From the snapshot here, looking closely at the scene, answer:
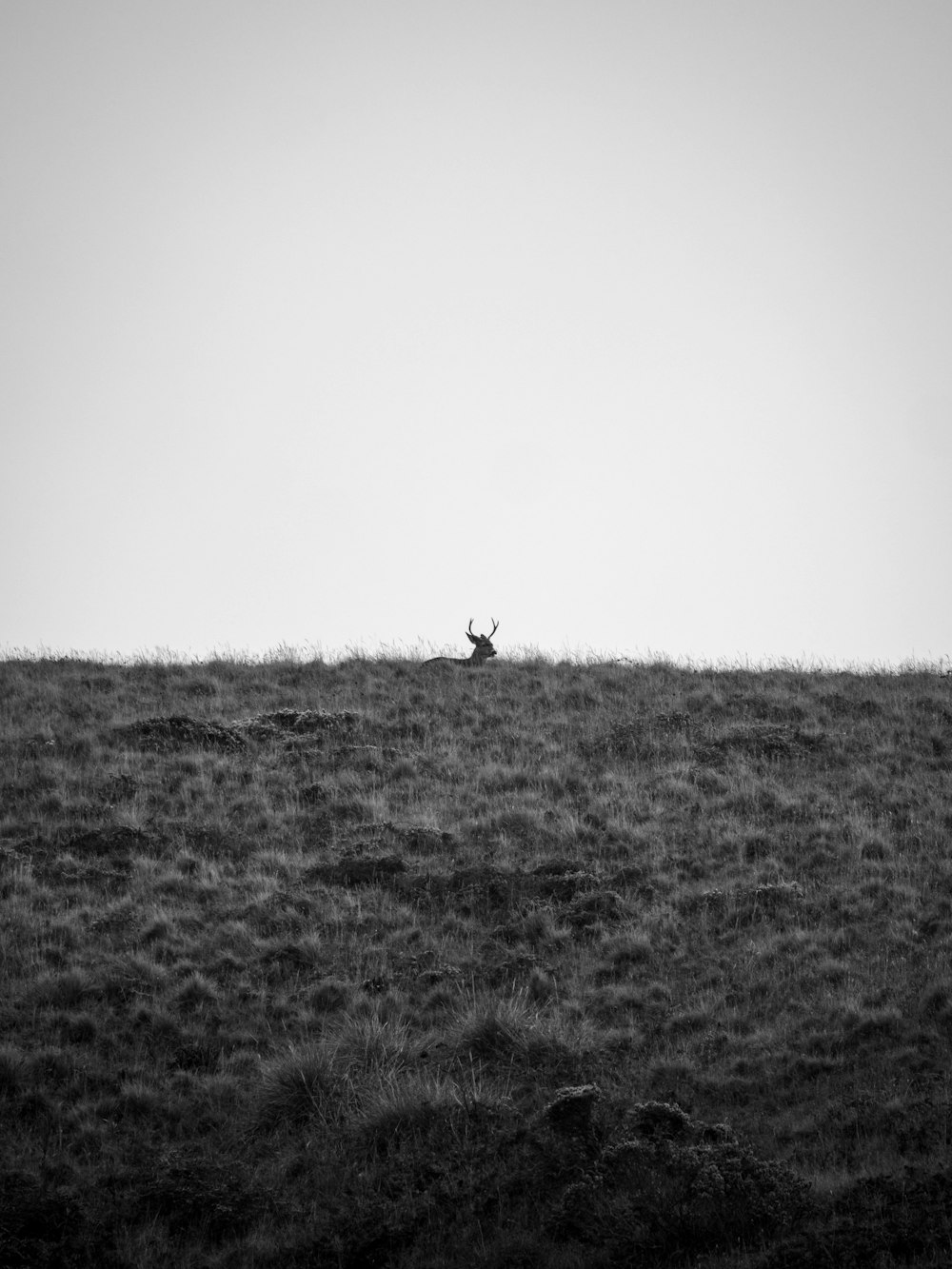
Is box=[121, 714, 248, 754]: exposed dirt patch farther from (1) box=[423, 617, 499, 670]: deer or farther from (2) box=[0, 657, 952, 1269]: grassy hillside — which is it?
(1) box=[423, 617, 499, 670]: deer

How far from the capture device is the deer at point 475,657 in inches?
918

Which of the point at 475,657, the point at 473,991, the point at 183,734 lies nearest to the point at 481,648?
the point at 475,657

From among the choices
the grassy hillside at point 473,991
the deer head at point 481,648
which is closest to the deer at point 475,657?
the deer head at point 481,648

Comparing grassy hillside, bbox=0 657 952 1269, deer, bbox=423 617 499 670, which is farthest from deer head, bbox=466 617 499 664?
grassy hillside, bbox=0 657 952 1269

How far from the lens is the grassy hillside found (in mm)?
6738

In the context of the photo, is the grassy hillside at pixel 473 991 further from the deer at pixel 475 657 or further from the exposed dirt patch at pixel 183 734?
the deer at pixel 475 657

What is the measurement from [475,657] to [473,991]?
14.4 metres

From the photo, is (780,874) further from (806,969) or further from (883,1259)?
(883,1259)

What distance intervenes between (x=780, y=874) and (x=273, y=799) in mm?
6857

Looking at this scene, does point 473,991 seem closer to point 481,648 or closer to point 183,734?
point 183,734

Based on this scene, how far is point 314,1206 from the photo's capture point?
23.1 feet

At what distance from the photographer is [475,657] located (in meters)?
24.0

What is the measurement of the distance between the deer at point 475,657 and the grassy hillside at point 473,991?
4.71 m

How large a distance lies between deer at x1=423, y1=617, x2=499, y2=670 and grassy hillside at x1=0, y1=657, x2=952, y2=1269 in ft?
15.4
